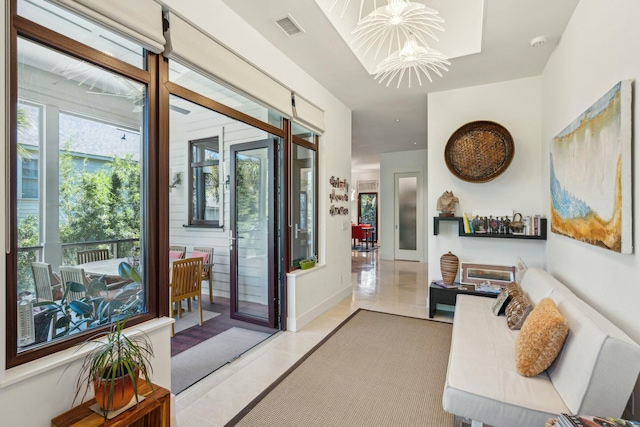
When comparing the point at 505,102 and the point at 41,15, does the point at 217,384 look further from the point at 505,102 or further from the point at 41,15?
the point at 505,102

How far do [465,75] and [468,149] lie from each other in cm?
89

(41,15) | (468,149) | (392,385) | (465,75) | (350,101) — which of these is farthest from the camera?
(350,101)

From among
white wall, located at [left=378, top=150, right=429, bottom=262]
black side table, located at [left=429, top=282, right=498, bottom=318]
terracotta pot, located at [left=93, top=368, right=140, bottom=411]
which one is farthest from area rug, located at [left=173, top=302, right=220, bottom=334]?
white wall, located at [left=378, top=150, right=429, bottom=262]

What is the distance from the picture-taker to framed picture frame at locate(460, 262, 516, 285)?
12.5ft

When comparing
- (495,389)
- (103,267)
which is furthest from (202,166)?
(495,389)

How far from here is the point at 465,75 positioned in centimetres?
367

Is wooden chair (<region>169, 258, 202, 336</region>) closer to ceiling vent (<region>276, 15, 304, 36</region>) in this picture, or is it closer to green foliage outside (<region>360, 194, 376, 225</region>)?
ceiling vent (<region>276, 15, 304, 36</region>)

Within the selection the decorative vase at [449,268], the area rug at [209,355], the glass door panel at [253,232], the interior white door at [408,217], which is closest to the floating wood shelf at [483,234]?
the decorative vase at [449,268]

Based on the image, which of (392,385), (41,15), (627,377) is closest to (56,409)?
(41,15)

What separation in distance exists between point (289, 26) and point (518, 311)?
3107mm

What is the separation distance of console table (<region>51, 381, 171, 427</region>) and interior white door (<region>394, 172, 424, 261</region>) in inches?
299

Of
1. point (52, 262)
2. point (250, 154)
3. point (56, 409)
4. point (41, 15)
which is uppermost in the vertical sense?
point (41, 15)

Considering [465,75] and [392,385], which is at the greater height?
[465,75]

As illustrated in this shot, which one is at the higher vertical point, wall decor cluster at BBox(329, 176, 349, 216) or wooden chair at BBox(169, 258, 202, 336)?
wall decor cluster at BBox(329, 176, 349, 216)
